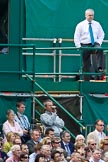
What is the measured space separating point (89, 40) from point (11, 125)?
12.2ft

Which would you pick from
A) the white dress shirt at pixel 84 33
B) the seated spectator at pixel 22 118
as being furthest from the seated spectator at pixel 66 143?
the white dress shirt at pixel 84 33

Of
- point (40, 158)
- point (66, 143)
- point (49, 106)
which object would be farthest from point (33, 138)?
point (40, 158)

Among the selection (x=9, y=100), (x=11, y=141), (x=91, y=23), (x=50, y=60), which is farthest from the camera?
(x=50, y=60)

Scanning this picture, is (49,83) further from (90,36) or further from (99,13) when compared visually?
(99,13)

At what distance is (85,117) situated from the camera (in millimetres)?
22891

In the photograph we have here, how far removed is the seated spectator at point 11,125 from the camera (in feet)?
68.3

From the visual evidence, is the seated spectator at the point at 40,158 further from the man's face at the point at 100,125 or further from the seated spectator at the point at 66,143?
the man's face at the point at 100,125

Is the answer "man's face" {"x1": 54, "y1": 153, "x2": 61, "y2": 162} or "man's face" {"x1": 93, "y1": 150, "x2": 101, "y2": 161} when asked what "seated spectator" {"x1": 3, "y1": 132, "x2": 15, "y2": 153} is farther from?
"man's face" {"x1": 93, "y1": 150, "x2": 101, "y2": 161}

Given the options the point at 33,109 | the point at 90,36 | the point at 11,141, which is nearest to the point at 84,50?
the point at 90,36

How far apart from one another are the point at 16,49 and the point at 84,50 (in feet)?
5.71

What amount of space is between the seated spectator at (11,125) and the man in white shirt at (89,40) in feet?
10.2

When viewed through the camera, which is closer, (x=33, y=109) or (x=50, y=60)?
(x=33, y=109)

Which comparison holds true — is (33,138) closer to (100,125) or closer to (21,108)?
(21,108)

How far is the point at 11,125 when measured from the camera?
2100 centimetres
